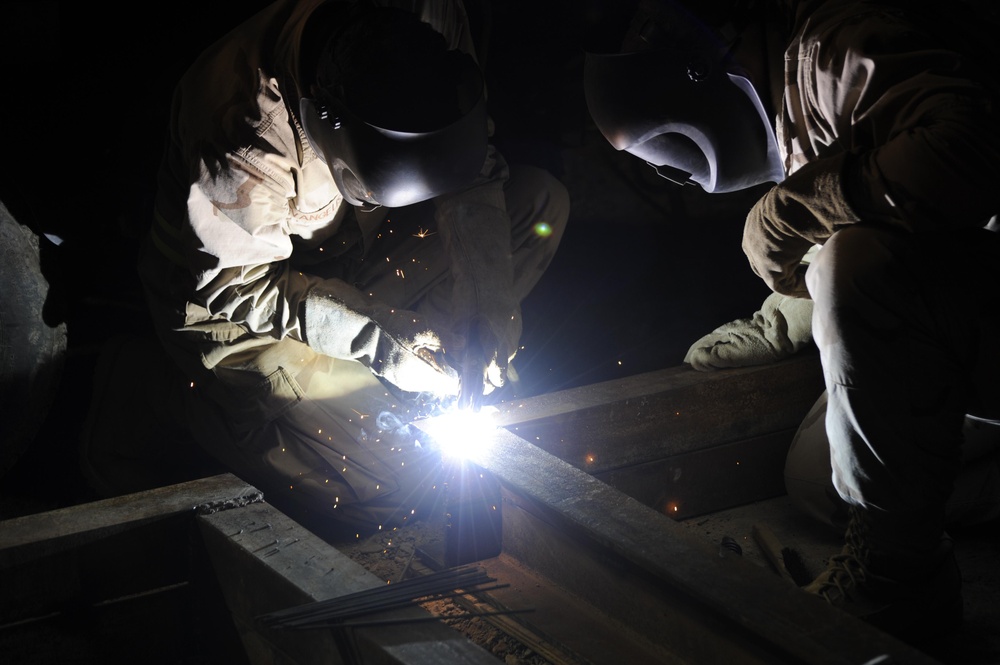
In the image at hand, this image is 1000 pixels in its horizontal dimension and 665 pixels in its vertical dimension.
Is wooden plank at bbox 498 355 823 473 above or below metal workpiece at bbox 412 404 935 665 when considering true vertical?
above

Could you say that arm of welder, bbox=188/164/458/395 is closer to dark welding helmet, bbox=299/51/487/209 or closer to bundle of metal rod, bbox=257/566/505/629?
dark welding helmet, bbox=299/51/487/209

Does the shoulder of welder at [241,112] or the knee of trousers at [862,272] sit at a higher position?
the shoulder of welder at [241,112]

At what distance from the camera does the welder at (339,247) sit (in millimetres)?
2811

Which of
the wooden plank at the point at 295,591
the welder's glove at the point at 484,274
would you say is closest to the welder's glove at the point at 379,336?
the welder's glove at the point at 484,274

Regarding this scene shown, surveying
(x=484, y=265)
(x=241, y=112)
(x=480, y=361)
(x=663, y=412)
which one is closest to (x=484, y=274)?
(x=484, y=265)

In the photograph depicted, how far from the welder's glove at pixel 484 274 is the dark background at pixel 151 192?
82cm

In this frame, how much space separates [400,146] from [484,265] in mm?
858

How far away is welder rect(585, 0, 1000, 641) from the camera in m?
2.26

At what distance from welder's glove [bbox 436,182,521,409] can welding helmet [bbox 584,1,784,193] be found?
83 centimetres

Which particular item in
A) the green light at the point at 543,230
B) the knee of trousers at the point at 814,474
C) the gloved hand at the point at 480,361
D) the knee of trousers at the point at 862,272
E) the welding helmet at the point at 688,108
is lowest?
the knee of trousers at the point at 814,474

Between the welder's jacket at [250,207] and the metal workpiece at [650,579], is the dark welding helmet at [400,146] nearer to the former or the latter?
the welder's jacket at [250,207]

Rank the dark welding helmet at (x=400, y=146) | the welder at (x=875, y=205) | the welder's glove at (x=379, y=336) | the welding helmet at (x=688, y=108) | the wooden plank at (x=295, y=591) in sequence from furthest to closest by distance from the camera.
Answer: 1. the welder's glove at (x=379, y=336)
2. the dark welding helmet at (x=400, y=146)
3. the welding helmet at (x=688, y=108)
4. the welder at (x=875, y=205)
5. the wooden plank at (x=295, y=591)

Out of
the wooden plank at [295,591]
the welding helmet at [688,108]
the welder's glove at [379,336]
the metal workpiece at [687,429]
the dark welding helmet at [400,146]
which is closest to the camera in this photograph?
the wooden plank at [295,591]

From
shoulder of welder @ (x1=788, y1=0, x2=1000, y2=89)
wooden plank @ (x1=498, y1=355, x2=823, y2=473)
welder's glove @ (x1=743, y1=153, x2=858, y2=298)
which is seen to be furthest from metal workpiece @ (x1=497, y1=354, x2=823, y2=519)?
shoulder of welder @ (x1=788, y1=0, x2=1000, y2=89)
